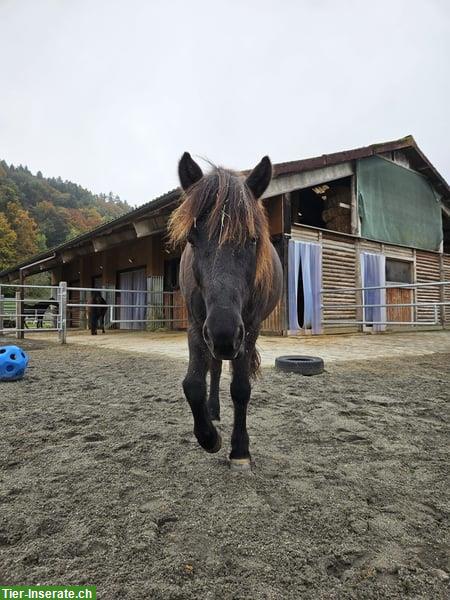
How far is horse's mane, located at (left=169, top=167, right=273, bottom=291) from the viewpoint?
6.01ft

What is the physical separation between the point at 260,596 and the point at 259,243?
63.4 inches

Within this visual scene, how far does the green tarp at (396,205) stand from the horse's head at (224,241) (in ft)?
36.6

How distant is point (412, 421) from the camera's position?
2824 millimetres

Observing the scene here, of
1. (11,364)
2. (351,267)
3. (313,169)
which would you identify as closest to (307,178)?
(313,169)

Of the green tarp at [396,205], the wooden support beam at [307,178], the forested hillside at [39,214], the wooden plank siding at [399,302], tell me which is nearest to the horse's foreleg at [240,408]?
the wooden support beam at [307,178]

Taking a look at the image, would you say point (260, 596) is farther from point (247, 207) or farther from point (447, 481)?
point (247, 207)

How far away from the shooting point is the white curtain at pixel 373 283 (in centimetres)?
1191

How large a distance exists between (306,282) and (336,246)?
2.06 m

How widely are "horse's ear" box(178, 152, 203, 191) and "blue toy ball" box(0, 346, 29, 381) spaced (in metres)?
3.60

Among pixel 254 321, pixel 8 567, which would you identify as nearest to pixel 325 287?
pixel 254 321

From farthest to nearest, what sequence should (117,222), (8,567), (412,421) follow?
1. (117,222)
2. (412,421)
3. (8,567)

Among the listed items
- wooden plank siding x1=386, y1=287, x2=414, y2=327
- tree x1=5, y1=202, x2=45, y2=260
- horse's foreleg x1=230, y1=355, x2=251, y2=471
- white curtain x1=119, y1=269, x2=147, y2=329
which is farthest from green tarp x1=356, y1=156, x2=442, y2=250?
tree x1=5, y1=202, x2=45, y2=260

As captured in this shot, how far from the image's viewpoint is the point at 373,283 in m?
12.4

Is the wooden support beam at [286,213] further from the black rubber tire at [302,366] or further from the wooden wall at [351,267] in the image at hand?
the black rubber tire at [302,366]
